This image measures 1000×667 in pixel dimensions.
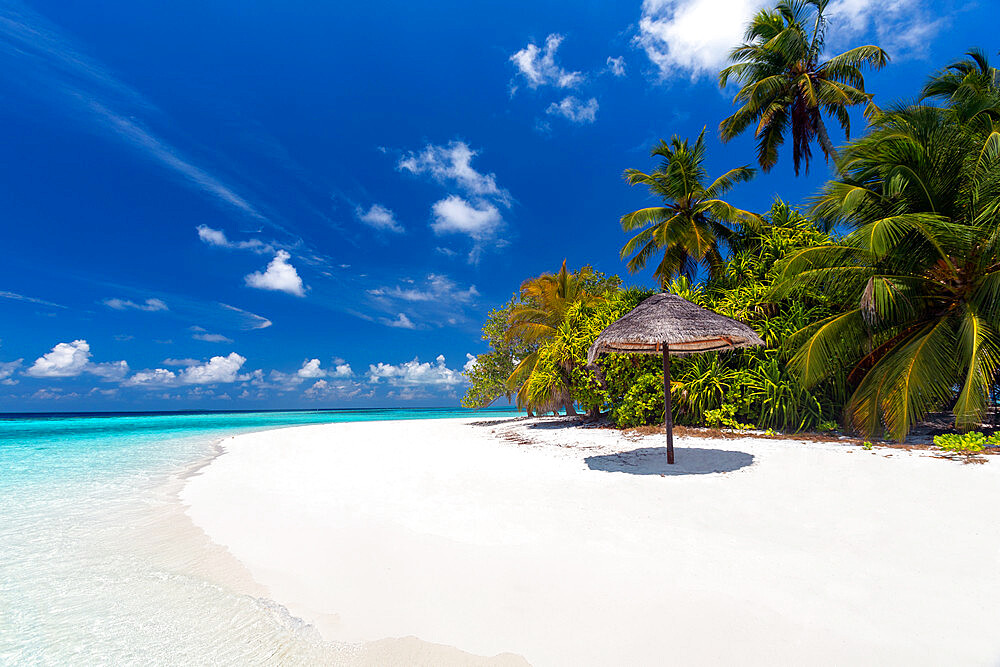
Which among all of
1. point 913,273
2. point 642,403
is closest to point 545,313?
point 642,403

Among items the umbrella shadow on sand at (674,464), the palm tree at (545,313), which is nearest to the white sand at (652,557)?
the umbrella shadow on sand at (674,464)

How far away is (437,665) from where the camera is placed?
2.25m

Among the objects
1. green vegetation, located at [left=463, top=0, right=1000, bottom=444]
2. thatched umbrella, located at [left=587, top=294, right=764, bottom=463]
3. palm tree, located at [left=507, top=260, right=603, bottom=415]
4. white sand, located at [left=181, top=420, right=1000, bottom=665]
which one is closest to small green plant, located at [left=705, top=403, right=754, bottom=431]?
green vegetation, located at [left=463, top=0, right=1000, bottom=444]

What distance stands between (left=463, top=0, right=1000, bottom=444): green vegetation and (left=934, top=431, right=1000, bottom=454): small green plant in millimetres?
45

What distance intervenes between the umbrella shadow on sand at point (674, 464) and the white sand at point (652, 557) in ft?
0.23

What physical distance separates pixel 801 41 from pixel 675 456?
16.4 m

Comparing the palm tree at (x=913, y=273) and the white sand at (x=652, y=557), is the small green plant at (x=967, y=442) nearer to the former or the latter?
the palm tree at (x=913, y=273)

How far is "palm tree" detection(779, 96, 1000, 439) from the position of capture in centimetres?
669

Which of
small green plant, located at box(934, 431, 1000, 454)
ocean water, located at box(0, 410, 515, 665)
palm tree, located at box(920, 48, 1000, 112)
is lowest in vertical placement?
ocean water, located at box(0, 410, 515, 665)

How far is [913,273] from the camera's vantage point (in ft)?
25.4

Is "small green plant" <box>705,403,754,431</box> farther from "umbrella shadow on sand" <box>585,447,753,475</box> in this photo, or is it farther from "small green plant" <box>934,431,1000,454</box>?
"small green plant" <box>934,431,1000,454</box>

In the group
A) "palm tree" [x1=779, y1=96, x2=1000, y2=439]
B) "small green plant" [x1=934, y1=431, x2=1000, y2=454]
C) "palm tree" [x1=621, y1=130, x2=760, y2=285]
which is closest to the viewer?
"small green plant" [x1=934, y1=431, x2=1000, y2=454]

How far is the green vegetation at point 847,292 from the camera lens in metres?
6.89

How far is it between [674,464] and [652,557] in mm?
3703
